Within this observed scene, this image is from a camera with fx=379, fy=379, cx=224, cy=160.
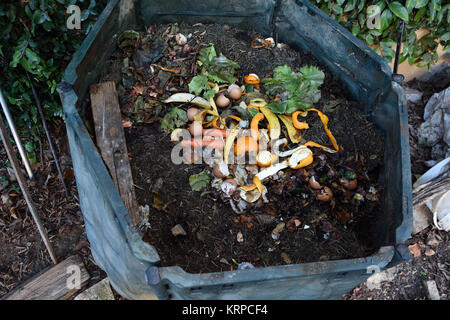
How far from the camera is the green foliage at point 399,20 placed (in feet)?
9.98

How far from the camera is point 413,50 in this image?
11.2 ft

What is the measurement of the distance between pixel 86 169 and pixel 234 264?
100cm

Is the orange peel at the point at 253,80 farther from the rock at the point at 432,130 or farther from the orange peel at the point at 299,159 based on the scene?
the rock at the point at 432,130

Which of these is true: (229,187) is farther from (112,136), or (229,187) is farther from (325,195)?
(112,136)

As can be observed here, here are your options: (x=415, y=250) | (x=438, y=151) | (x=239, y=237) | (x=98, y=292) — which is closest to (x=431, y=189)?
(x=415, y=250)

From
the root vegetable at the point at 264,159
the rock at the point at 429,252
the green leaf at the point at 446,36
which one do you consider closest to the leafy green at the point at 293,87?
the root vegetable at the point at 264,159

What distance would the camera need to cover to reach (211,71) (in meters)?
2.80

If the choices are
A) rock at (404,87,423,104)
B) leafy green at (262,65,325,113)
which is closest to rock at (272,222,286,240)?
leafy green at (262,65,325,113)

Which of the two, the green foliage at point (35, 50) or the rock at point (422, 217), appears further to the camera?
the rock at point (422, 217)

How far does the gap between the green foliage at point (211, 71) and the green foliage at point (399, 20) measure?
1025 mm

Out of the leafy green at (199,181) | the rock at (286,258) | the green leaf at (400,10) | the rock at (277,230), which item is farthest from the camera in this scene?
the green leaf at (400,10)

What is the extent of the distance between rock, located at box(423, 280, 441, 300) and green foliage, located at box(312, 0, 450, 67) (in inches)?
73.8

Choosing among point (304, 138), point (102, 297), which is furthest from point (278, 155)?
point (102, 297)

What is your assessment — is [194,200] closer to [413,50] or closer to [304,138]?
[304,138]
